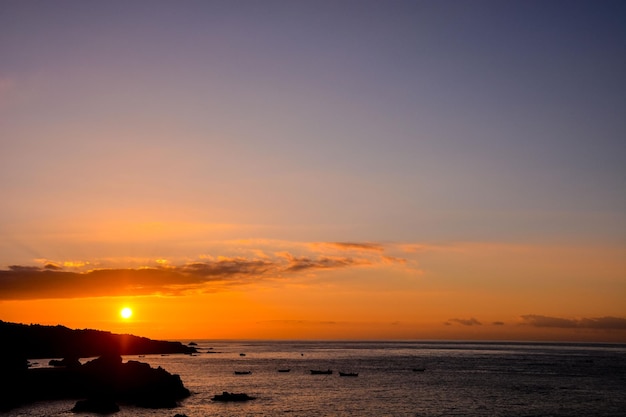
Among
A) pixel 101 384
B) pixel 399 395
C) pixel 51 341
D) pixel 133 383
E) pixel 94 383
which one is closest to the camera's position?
pixel 133 383

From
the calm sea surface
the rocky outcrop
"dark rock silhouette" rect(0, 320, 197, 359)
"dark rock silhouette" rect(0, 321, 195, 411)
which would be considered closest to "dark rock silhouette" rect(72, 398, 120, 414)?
"dark rock silhouette" rect(0, 321, 195, 411)

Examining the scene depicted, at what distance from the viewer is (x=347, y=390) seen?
340ft

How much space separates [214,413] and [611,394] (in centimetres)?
7571

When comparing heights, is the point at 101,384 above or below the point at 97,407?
above

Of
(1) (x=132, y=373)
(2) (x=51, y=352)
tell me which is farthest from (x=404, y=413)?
(2) (x=51, y=352)

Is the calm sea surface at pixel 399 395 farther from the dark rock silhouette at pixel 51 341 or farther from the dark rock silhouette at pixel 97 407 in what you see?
the dark rock silhouette at pixel 51 341

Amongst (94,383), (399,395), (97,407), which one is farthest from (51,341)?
(399,395)

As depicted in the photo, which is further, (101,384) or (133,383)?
(101,384)

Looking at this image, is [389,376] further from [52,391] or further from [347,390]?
[52,391]

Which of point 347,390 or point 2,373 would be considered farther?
point 347,390

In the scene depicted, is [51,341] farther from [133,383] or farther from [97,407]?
[97,407]

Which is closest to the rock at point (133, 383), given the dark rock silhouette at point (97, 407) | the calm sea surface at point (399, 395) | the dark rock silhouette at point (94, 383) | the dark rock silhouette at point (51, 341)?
the dark rock silhouette at point (94, 383)

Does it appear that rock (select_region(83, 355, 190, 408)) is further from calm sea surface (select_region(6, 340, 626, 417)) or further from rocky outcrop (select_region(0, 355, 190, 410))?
calm sea surface (select_region(6, 340, 626, 417))

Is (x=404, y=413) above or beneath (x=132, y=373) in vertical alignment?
beneath
